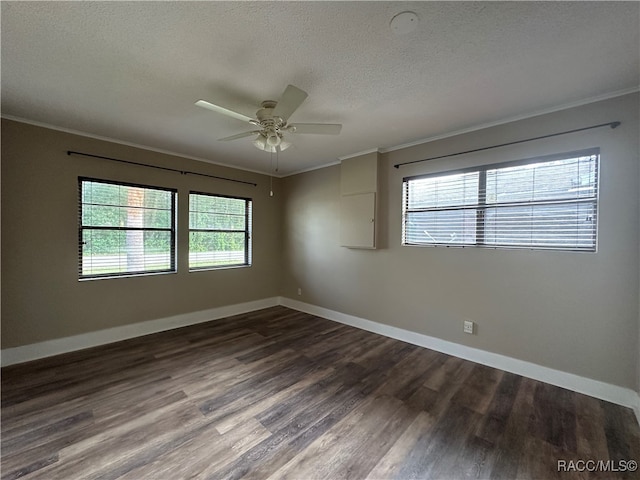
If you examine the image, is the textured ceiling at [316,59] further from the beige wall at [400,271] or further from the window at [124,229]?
the window at [124,229]

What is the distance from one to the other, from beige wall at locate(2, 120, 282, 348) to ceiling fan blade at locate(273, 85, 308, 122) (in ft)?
8.58

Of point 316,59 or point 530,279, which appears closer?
point 316,59

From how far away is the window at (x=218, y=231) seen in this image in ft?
14.0

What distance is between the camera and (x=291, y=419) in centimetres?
205

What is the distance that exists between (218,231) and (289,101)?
309 cm

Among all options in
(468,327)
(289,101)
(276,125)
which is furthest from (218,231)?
(468,327)

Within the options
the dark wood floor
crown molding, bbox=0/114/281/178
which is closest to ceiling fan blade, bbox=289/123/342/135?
the dark wood floor

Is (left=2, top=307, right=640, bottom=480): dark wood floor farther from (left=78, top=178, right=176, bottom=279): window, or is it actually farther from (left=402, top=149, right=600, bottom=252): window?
(left=402, top=149, right=600, bottom=252): window

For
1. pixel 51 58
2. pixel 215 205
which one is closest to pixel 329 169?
pixel 215 205

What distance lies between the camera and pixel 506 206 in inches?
112

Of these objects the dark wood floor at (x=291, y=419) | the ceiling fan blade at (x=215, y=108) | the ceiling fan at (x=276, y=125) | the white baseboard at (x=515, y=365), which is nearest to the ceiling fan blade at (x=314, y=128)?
the ceiling fan at (x=276, y=125)

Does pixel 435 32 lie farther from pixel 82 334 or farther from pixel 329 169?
pixel 82 334

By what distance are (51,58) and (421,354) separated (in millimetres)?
4230

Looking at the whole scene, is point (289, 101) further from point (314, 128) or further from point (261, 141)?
point (261, 141)
